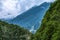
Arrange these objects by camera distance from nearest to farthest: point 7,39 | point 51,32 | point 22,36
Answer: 1. point 51,32
2. point 7,39
3. point 22,36

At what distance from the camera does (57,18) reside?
16.9m

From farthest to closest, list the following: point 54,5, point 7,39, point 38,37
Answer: point 7,39, point 54,5, point 38,37

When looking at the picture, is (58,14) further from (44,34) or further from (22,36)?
(22,36)

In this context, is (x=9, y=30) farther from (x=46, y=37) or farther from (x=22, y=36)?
(x=46, y=37)

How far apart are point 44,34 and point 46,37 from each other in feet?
1.13

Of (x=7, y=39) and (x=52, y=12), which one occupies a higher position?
(x=7, y=39)

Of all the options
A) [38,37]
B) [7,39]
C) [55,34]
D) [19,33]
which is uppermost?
[19,33]

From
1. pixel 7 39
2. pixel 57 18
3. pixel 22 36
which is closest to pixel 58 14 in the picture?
pixel 57 18

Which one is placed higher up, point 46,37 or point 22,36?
point 22,36

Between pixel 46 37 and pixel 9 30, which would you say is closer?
pixel 46 37

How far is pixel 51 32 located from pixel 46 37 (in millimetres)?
387

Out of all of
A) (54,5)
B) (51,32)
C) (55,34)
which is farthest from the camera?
(54,5)

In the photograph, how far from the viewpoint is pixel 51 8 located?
19547 mm

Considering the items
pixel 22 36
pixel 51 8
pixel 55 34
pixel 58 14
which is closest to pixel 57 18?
pixel 58 14
